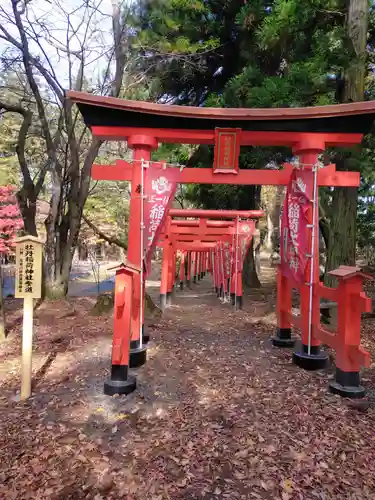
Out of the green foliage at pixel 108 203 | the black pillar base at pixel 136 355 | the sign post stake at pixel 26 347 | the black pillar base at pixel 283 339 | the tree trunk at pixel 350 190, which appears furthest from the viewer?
the green foliage at pixel 108 203

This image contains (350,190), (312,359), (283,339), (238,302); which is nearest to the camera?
(312,359)

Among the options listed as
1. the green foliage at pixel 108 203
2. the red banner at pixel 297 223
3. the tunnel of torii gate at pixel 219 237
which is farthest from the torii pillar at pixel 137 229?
the green foliage at pixel 108 203

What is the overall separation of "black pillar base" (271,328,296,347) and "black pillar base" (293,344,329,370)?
0.91 meters

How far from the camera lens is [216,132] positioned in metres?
→ 5.57

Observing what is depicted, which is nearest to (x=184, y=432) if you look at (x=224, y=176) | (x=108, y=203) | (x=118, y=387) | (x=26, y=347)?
(x=118, y=387)

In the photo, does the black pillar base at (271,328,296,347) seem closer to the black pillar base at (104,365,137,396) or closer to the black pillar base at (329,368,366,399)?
the black pillar base at (329,368,366,399)

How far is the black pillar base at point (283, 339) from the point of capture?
6.31 meters

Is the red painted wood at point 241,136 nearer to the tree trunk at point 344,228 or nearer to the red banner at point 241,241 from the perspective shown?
the tree trunk at point 344,228

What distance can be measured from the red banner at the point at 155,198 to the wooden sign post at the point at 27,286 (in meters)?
1.53

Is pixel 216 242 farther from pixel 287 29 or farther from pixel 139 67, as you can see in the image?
pixel 287 29

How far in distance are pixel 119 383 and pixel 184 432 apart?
111 cm

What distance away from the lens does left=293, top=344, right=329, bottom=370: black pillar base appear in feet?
17.0

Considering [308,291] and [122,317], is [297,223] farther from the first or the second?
[122,317]

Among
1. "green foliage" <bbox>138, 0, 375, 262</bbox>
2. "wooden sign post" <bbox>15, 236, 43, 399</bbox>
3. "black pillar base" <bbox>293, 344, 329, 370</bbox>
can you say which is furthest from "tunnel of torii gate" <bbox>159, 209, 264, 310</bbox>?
"wooden sign post" <bbox>15, 236, 43, 399</bbox>
